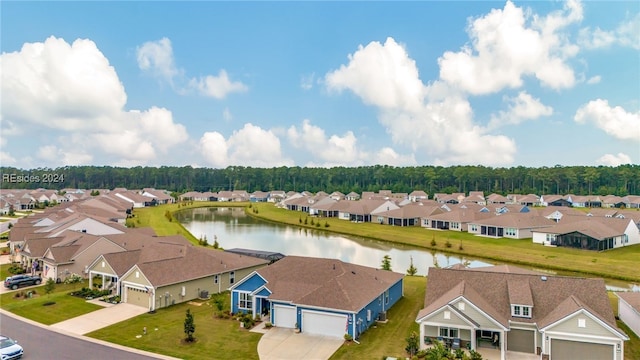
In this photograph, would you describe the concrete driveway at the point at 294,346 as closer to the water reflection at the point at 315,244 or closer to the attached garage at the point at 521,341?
the attached garage at the point at 521,341

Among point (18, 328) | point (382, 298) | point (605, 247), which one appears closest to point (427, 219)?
point (605, 247)

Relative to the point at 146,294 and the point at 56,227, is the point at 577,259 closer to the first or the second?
the point at 146,294

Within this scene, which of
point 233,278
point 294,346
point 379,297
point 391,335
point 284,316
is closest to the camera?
point 294,346

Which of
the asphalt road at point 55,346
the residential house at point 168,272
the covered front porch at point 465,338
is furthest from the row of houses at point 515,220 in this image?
the asphalt road at point 55,346

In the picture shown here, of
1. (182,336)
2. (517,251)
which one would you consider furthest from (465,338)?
(517,251)

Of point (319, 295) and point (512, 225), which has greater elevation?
point (512, 225)

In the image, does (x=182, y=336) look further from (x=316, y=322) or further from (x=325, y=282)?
(x=325, y=282)
